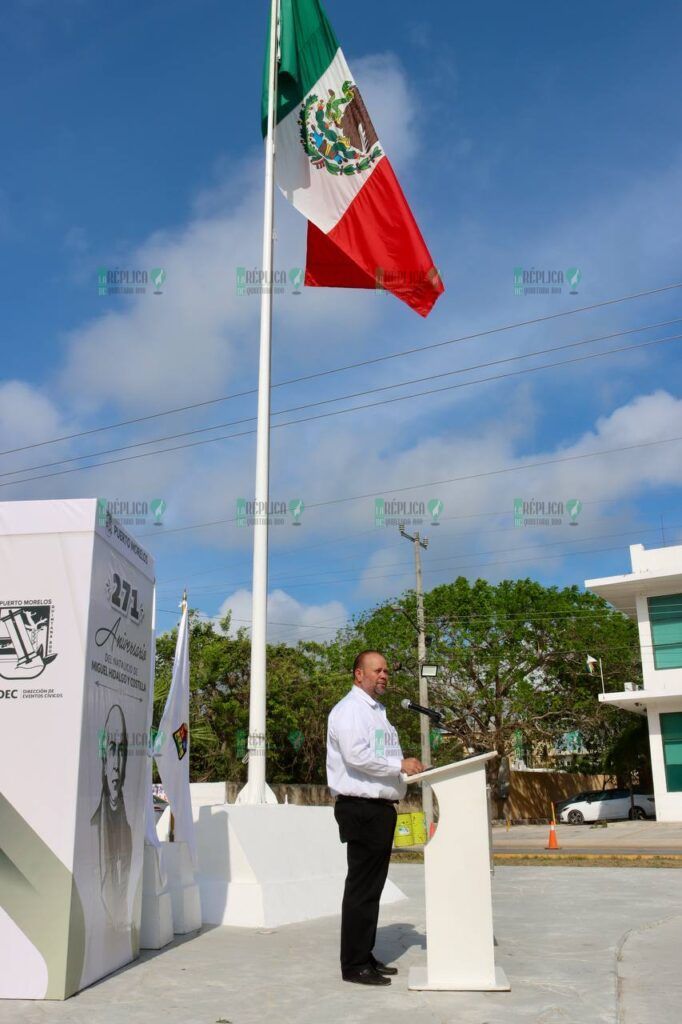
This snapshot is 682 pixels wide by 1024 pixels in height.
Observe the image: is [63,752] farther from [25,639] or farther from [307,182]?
[307,182]

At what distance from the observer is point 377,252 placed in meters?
10.1

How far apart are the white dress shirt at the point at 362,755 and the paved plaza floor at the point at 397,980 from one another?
1.00 metres

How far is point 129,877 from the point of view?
5281 mm

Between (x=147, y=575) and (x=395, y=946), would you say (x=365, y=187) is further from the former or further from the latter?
(x=395, y=946)

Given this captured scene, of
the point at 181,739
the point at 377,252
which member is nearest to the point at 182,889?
the point at 181,739

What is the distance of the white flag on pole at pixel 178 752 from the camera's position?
21.9 feet

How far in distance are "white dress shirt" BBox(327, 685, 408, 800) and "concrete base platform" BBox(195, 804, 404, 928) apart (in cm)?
206

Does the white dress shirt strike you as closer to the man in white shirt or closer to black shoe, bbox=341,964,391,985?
the man in white shirt

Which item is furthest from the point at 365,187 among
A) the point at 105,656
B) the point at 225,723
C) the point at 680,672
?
the point at 225,723

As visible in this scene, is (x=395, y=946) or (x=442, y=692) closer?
(x=395, y=946)

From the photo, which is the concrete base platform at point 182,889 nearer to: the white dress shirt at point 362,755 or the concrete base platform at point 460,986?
the white dress shirt at point 362,755

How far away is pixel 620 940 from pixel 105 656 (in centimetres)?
389

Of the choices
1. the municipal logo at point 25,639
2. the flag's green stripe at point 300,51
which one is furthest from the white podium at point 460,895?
the flag's green stripe at point 300,51

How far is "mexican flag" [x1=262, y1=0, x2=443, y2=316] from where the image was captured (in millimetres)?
9984
